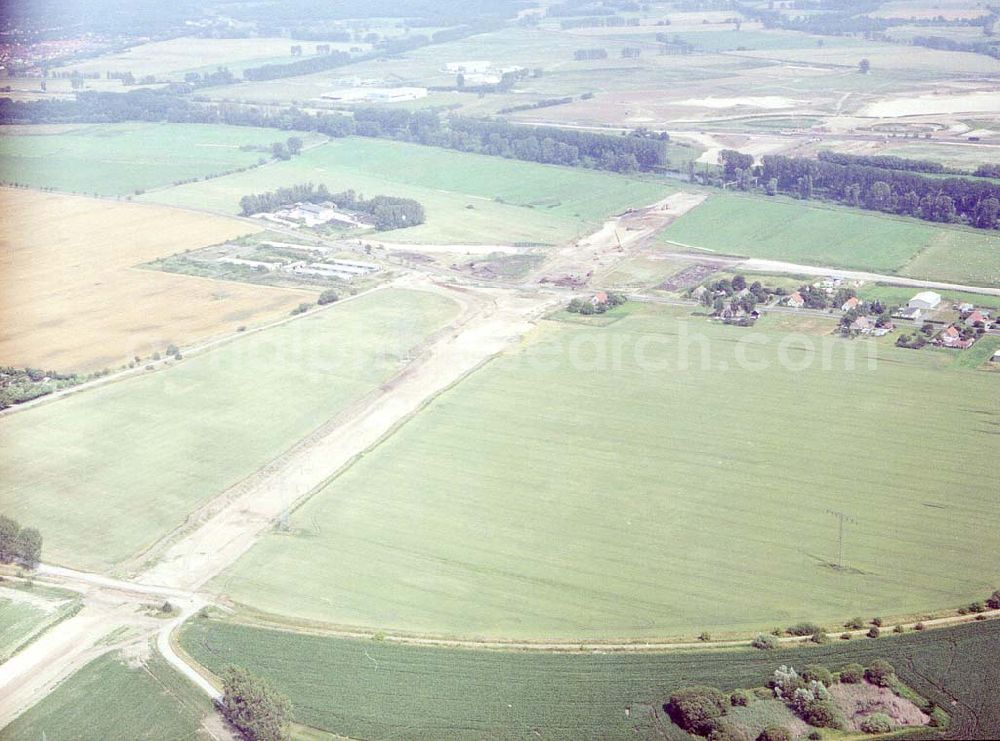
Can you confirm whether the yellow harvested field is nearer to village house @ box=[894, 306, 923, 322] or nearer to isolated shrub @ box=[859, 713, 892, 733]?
village house @ box=[894, 306, 923, 322]

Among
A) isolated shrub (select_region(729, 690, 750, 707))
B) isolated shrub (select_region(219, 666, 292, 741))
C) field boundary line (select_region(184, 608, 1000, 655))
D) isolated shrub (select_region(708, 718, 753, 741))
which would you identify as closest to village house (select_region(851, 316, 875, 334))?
field boundary line (select_region(184, 608, 1000, 655))

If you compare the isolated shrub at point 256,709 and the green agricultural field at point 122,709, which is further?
the green agricultural field at point 122,709

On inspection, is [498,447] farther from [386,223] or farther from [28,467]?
[386,223]

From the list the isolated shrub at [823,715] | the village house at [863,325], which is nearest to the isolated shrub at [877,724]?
the isolated shrub at [823,715]

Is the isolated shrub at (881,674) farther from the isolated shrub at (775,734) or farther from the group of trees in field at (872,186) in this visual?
the group of trees in field at (872,186)

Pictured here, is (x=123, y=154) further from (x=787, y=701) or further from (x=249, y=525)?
(x=787, y=701)

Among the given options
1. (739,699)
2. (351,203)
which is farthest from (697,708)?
(351,203)

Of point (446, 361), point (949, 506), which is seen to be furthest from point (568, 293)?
point (949, 506)
